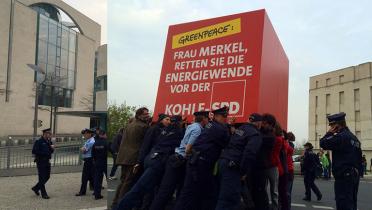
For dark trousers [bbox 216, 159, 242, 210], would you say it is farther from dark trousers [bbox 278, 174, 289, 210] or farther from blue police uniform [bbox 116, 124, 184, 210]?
dark trousers [bbox 278, 174, 289, 210]

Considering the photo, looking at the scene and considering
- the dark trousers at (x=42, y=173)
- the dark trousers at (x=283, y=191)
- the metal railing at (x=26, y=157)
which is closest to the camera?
the dark trousers at (x=283, y=191)

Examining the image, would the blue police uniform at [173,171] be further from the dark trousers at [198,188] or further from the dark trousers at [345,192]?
the dark trousers at [345,192]

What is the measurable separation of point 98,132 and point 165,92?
1.87 meters

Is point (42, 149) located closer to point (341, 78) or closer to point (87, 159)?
point (87, 159)

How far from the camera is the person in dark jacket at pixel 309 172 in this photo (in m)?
11.1

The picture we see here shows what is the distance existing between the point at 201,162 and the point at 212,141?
0.35 metres

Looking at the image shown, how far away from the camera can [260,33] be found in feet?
24.1

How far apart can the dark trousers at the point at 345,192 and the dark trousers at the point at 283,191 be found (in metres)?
1.85

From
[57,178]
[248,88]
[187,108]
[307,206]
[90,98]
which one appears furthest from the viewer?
[57,178]

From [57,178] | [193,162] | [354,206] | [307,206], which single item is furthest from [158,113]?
[57,178]

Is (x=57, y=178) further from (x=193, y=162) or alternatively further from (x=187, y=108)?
(x=193, y=162)

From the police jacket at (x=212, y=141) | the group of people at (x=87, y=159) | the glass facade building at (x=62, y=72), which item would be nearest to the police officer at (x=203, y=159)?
the police jacket at (x=212, y=141)

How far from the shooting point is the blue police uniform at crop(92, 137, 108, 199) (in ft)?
31.0

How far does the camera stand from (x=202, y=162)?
6.16 metres
